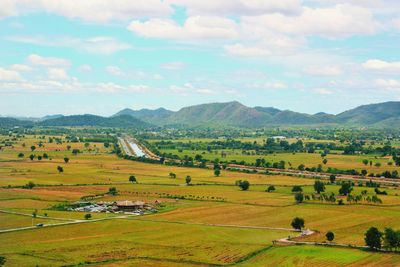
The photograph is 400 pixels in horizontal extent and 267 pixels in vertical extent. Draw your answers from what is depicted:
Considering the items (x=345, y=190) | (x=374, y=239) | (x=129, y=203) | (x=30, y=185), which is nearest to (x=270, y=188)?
(x=345, y=190)

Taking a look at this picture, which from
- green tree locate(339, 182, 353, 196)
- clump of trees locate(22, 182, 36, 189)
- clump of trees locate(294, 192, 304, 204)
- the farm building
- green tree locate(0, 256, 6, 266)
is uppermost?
green tree locate(339, 182, 353, 196)

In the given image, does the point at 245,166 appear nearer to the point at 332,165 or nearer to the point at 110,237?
the point at 332,165

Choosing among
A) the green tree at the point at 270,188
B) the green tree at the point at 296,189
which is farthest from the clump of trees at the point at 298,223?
the green tree at the point at 270,188

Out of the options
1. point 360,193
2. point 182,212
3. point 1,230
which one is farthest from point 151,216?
point 360,193

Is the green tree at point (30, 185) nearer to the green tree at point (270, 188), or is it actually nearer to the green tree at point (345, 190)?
the green tree at point (270, 188)

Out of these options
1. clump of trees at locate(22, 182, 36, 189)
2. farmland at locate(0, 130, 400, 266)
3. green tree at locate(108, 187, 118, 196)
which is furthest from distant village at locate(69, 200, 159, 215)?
clump of trees at locate(22, 182, 36, 189)

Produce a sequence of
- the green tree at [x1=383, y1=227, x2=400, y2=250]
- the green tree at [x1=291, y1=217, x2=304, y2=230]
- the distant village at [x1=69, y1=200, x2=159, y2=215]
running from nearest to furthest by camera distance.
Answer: the green tree at [x1=383, y1=227, x2=400, y2=250] → the green tree at [x1=291, y1=217, x2=304, y2=230] → the distant village at [x1=69, y1=200, x2=159, y2=215]

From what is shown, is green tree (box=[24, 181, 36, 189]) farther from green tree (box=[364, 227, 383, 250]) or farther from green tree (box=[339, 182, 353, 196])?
green tree (box=[364, 227, 383, 250])

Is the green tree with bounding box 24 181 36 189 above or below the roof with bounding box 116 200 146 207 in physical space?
above

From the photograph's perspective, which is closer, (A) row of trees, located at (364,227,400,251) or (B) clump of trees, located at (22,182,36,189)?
(A) row of trees, located at (364,227,400,251)
